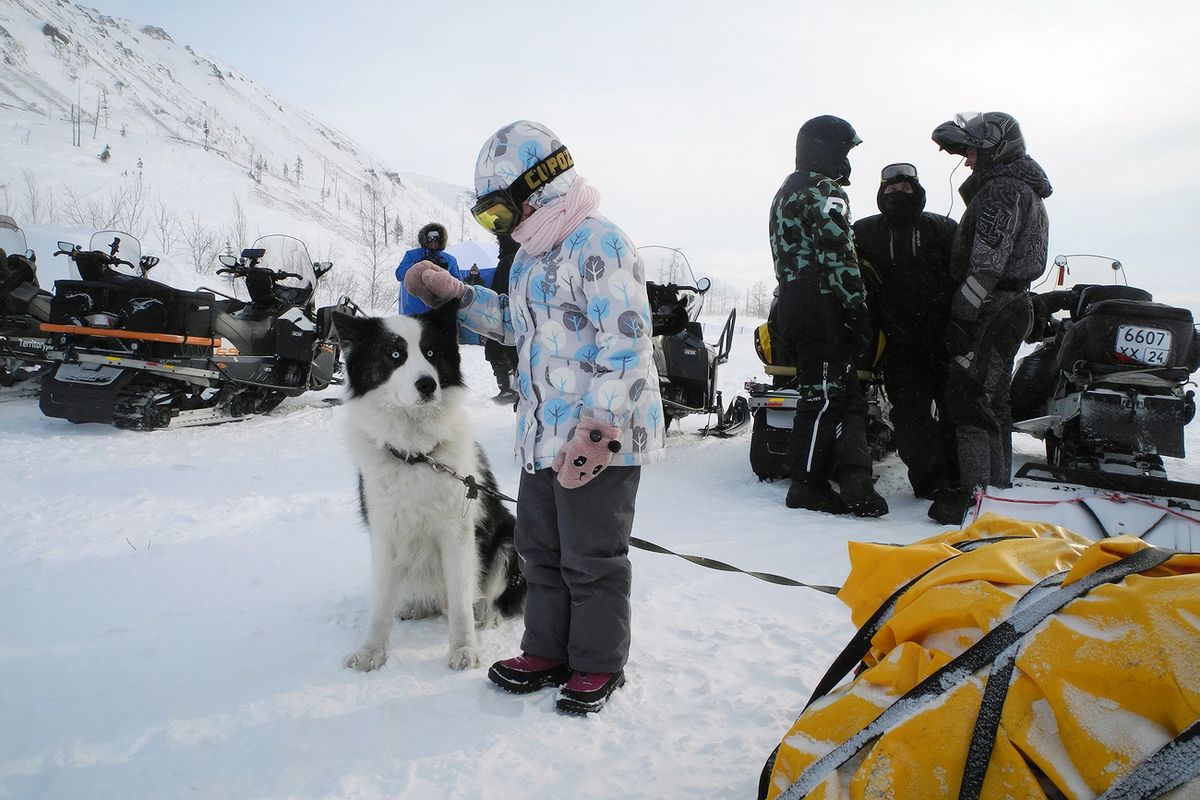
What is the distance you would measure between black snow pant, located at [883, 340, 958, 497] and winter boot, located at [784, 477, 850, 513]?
65cm

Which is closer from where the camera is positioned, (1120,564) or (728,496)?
(1120,564)

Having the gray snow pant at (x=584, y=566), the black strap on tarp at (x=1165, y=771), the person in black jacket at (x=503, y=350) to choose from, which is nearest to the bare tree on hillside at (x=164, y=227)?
the person in black jacket at (x=503, y=350)

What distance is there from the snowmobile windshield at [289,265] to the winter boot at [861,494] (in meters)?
7.06

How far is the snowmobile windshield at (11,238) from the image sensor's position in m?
7.77

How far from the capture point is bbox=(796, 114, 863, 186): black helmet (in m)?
4.26

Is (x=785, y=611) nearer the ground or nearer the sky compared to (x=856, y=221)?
nearer the ground

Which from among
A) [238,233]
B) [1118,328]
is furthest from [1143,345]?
[238,233]

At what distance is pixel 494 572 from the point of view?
8.93 ft

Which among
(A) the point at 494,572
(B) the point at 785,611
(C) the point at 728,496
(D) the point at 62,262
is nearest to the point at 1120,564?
(B) the point at 785,611

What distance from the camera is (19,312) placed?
24.7 ft

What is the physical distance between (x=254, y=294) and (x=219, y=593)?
6.03 meters

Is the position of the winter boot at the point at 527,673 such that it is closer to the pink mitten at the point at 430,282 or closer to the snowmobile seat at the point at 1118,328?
the pink mitten at the point at 430,282

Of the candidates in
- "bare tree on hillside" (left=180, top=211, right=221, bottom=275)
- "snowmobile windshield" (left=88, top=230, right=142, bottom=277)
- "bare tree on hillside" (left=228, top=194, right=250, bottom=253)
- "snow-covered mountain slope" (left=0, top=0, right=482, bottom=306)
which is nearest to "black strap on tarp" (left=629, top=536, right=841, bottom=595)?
"snowmobile windshield" (left=88, top=230, right=142, bottom=277)

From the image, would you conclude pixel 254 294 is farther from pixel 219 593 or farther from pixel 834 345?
pixel 834 345
